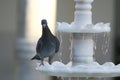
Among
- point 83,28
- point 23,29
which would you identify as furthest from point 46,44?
point 23,29

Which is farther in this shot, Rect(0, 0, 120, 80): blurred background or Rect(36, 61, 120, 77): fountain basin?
Rect(0, 0, 120, 80): blurred background

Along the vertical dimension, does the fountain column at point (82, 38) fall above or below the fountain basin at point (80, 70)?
above

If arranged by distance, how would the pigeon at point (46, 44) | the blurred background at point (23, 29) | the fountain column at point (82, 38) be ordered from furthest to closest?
1. the blurred background at point (23, 29)
2. the fountain column at point (82, 38)
3. the pigeon at point (46, 44)

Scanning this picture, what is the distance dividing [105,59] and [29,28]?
65cm

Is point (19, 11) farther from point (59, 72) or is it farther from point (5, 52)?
point (59, 72)

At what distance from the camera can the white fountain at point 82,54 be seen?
2248 mm

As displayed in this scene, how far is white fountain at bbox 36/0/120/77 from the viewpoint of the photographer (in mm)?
2248

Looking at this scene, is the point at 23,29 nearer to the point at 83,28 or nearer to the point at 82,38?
the point at 82,38

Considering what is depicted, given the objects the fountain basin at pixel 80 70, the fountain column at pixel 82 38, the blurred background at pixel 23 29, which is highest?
A: the fountain column at pixel 82 38

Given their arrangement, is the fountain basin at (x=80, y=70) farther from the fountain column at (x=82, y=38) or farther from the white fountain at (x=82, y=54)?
the fountain column at (x=82, y=38)

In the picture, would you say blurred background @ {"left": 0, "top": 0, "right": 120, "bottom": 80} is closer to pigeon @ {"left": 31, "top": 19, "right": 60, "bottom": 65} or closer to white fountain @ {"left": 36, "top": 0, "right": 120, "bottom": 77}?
white fountain @ {"left": 36, "top": 0, "right": 120, "bottom": 77}

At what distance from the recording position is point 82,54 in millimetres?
2402

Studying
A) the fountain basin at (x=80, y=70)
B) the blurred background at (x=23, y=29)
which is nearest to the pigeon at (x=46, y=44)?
the fountain basin at (x=80, y=70)

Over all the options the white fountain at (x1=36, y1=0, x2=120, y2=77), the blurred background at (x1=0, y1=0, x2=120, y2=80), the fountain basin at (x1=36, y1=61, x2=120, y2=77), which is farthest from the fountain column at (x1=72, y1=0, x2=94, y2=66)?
the blurred background at (x1=0, y1=0, x2=120, y2=80)
